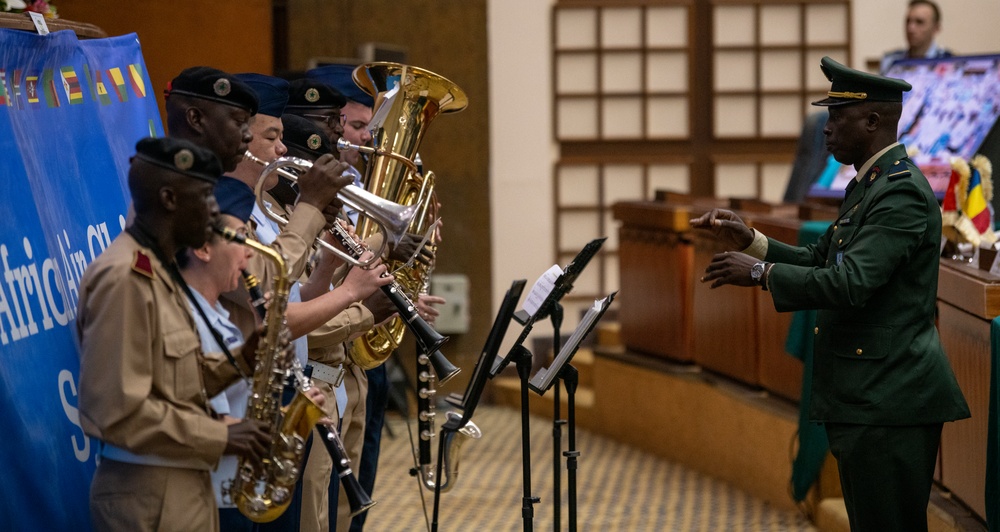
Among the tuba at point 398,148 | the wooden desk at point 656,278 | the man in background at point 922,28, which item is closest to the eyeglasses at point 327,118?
the tuba at point 398,148

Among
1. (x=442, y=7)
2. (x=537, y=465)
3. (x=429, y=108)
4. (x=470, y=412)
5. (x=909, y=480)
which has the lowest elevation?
(x=537, y=465)

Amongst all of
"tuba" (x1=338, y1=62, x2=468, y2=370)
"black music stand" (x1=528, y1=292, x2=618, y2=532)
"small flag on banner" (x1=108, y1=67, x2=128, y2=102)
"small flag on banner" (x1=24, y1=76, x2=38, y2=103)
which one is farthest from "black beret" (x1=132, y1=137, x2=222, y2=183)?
"small flag on banner" (x1=108, y1=67, x2=128, y2=102)

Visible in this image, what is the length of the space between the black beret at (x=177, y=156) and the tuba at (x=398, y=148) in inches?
45.1

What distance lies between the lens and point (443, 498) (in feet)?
19.6

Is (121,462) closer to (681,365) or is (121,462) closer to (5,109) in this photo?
(5,109)

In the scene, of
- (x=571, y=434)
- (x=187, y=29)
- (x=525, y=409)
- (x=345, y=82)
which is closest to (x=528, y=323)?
(x=525, y=409)

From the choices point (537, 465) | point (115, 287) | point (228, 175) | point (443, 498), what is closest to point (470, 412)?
point (228, 175)

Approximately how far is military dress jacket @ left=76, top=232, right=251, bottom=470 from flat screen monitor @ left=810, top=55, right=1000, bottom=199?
3.84 meters

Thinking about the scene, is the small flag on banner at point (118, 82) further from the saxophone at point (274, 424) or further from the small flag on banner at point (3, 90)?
the saxophone at point (274, 424)

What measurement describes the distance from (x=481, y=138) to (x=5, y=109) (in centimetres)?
515

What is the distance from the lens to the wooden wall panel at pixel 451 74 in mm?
7883

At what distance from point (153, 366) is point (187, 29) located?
5.54 m

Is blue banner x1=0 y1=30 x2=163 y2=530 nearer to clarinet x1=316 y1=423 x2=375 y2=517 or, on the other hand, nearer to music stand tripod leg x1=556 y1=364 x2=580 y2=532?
clarinet x1=316 y1=423 x2=375 y2=517

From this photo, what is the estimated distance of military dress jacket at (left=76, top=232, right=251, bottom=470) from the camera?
2.31m
